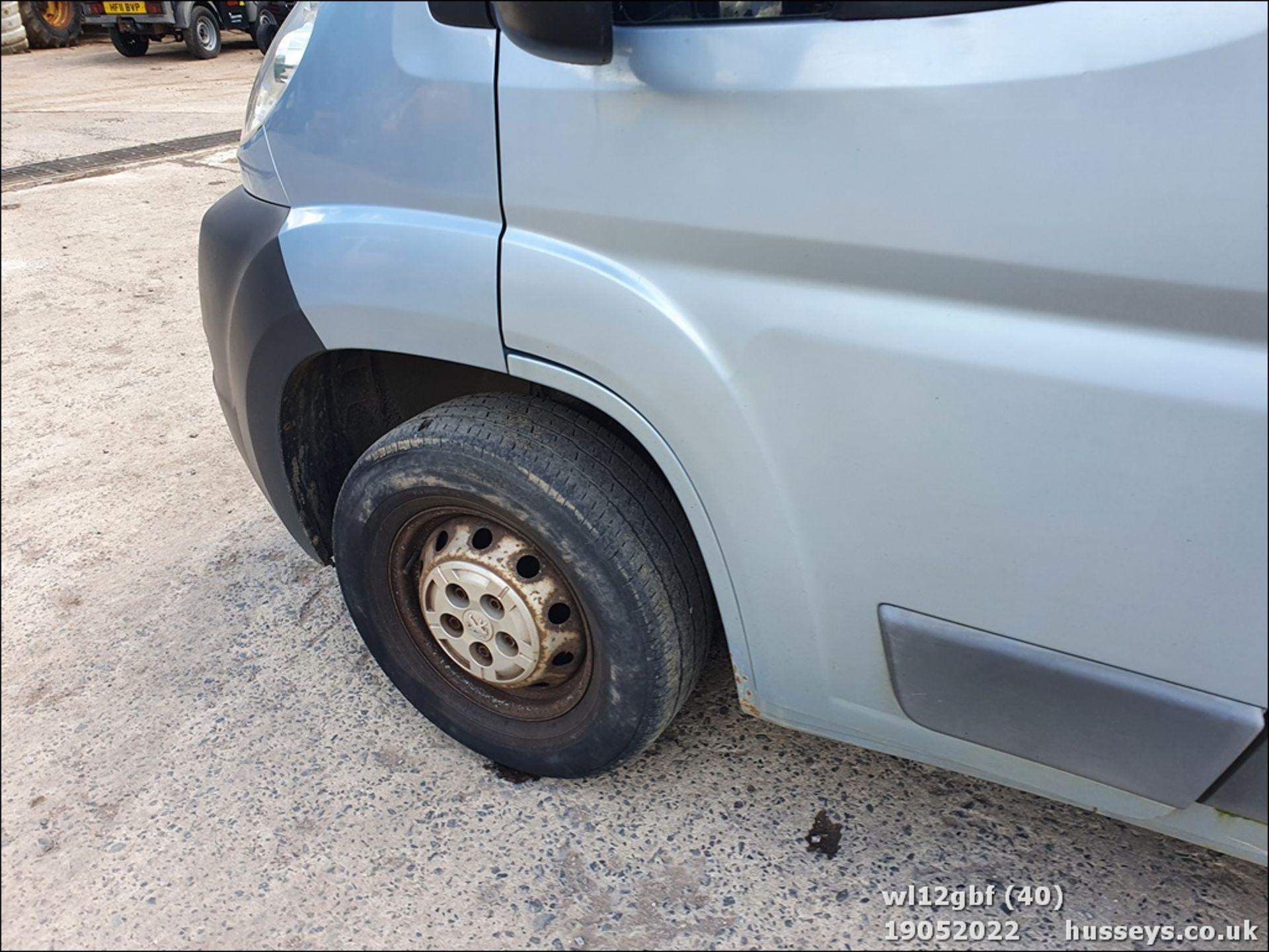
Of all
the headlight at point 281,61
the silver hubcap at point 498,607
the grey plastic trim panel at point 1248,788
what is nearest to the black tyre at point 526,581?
the silver hubcap at point 498,607

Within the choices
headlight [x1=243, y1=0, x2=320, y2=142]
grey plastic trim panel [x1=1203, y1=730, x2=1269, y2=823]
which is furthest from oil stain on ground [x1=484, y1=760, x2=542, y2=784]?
headlight [x1=243, y1=0, x2=320, y2=142]

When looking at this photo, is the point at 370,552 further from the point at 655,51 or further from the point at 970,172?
the point at 970,172

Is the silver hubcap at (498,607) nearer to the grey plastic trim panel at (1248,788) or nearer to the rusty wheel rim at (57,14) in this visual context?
the grey plastic trim panel at (1248,788)

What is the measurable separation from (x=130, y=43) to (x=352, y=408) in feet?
28.2

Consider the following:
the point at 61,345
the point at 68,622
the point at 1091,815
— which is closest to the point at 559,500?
the point at 1091,815

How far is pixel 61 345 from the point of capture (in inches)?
125

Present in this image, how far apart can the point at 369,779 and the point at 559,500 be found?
79 cm

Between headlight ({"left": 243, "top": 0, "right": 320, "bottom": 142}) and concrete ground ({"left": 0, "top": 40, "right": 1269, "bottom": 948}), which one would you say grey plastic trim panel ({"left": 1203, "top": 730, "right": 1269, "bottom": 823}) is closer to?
concrete ground ({"left": 0, "top": 40, "right": 1269, "bottom": 948})

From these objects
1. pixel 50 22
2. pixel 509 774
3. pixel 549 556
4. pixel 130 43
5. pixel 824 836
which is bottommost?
pixel 824 836

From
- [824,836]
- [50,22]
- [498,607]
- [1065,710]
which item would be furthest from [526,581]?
[50,22]

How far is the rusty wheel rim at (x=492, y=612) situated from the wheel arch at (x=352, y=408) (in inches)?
10.4

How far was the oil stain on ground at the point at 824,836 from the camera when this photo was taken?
1.76 m

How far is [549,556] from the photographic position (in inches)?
65.0

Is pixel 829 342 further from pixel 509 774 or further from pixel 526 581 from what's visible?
pixel 509 774
